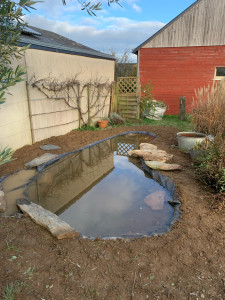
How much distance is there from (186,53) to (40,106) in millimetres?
6742

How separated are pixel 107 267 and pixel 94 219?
0.93m

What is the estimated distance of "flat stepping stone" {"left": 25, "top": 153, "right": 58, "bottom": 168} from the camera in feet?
13.8

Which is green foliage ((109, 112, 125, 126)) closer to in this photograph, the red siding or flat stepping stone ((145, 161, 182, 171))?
the red siding

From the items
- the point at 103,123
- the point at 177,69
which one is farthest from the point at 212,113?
the point at 177,69

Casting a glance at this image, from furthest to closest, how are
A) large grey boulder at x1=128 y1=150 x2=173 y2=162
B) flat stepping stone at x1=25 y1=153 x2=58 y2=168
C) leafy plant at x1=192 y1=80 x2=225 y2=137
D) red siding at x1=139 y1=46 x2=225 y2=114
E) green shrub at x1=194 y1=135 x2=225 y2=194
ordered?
1. red siding at x1=139 y1=46 x2=225 y2=114
2. leafy plant at x1=192 y1=80 x2=225 y2=137
3. large grey boulder at x1=128 y1=150 x2=173 y2=162
4. flat stepping stone at x1=25 y1=153 x2=58 y2=168
5. green shrub at x1=194 y1=135 x2=225 y2=194

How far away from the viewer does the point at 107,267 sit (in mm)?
1972

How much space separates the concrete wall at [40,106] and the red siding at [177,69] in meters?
3.32

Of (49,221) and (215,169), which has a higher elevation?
(215,169)

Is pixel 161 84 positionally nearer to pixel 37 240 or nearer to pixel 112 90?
pixel 112 90

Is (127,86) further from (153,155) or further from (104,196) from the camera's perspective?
(104,196)

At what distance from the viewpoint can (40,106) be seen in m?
5.57

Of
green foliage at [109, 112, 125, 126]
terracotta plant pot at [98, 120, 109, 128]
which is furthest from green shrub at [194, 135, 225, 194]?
green foliage at [109, 112, 125, 126]

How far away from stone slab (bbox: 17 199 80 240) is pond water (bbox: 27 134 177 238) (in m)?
0.24

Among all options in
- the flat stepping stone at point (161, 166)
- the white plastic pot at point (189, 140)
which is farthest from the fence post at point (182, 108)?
the flat stepping stone at point (161, 166)
